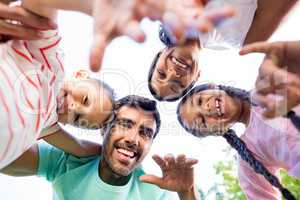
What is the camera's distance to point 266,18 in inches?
24.2

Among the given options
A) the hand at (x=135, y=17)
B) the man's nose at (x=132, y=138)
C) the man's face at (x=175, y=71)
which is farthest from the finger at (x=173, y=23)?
the man's nose at (x=132, y=138)

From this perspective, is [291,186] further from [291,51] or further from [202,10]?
[202,10]

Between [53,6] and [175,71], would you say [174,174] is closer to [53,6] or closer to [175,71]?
[175,71]

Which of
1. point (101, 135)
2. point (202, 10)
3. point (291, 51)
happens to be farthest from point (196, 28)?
point (101, 135)

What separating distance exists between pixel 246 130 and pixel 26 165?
34 cm

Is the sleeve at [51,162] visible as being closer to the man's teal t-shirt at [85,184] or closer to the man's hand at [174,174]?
the man's teal t-shirt at [85,184]

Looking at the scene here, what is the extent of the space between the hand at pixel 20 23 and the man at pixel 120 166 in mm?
190

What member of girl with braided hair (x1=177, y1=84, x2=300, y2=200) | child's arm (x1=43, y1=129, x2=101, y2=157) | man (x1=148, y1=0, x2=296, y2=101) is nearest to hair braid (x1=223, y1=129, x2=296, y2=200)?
girl with braided hair (x1=177, y1=84, x2=300, y2=200)

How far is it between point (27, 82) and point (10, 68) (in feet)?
0.08

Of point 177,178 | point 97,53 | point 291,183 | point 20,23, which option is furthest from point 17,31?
point 291,183

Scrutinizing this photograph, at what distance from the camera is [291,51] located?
57cm

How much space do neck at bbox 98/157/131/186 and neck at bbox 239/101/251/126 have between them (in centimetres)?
→ 20

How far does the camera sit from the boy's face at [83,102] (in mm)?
Answer: 627

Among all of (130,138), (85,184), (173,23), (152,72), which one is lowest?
(85,184)
